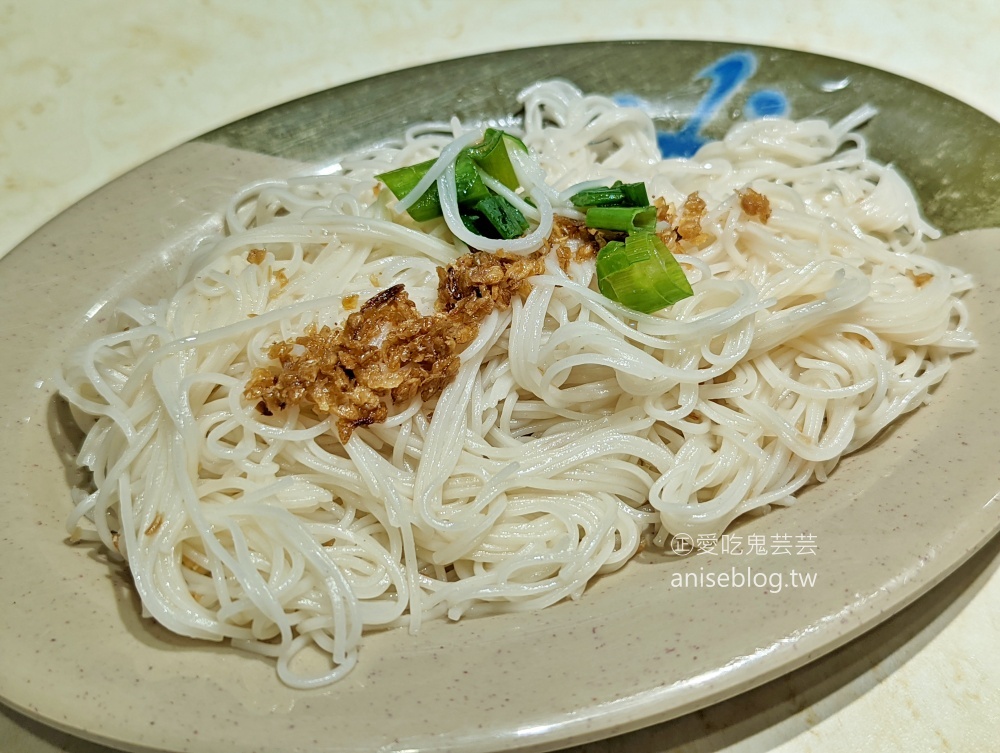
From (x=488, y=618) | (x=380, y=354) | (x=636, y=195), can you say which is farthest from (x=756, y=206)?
(x=488, y=618)

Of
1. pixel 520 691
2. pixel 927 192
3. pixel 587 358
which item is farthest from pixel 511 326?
pixel 927 192

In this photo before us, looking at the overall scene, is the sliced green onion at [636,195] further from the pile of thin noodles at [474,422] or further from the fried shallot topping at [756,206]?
the fried shallot topping at [756,206]

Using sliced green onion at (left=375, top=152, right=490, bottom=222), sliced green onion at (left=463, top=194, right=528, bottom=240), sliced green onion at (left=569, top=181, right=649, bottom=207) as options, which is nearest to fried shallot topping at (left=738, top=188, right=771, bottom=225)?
sliced green onion at (left=569, top=181, right=649, bottom=207)

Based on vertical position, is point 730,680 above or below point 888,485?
below

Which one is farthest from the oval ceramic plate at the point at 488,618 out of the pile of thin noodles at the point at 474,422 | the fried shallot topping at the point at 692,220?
the fried shallot topping at the point at 692,220

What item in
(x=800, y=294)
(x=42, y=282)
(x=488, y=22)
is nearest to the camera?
(x=800, y=294)

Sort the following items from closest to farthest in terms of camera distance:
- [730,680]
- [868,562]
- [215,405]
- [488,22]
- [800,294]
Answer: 1. [730,680]
2. [868,562]
3. [215,405]
4. [800,294]
5. [488,22]

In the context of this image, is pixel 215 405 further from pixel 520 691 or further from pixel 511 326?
pixel 520 691
